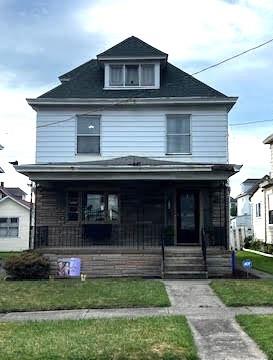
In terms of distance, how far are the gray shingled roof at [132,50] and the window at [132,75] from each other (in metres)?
0.45

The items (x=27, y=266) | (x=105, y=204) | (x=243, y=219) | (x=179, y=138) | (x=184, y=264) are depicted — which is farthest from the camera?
(x=243, y=219)

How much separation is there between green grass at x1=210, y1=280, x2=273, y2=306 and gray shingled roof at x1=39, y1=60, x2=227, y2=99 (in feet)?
29.0

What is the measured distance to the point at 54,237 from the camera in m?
18.9

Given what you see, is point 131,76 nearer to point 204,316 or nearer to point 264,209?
point 204,316

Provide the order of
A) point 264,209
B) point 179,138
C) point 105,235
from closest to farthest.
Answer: point 105,235 → point 179,138 → point 264,209

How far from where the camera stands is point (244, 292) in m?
11.8

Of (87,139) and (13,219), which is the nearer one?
(87,139)

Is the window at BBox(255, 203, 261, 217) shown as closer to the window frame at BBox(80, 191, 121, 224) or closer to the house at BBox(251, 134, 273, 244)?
the house at BBox(251, 134, 273, 244)

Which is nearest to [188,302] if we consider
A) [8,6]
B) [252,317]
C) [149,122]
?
[252,317]

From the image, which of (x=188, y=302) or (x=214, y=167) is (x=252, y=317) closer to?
(x=188, y=302)

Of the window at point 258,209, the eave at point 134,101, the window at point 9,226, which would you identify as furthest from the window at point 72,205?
the window at point 9,226

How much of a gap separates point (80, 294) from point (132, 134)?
940 cm

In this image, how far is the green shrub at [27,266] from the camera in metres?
14.8

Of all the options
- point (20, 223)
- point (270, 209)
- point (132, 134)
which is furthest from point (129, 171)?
point (20, 223)
